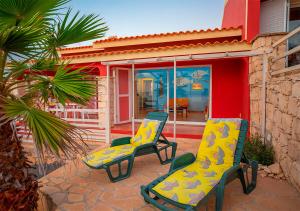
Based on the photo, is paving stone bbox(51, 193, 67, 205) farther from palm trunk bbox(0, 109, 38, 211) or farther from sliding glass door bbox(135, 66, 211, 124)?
sliding glass door bbox(135, 66, 211, 124)

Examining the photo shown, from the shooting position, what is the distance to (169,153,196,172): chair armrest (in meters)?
3.89

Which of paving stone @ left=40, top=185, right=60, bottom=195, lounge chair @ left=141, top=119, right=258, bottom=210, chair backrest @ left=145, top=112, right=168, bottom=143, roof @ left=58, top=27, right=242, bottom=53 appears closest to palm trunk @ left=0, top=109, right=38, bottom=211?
paving stone @ left=40, top=185, right=60, bottom=195

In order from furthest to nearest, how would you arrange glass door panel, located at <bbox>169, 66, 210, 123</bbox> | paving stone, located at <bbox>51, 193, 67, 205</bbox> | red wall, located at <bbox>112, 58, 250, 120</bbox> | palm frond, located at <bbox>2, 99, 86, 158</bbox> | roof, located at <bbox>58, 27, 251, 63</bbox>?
glass door panel, located at <bbox>169, 66, 210, 123</bbox>, red wall, located at <bbox>112, 58, 250, 120</bbox>, roof, located at <bbox>58, 27, 251, 63</bbox>, paving stone, located at <bbox>51, 193, 67, 205</bbox>, palm frond, located at <bbox>2, 99, 86, 158</bbox>

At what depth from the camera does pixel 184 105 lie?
35.3 feet

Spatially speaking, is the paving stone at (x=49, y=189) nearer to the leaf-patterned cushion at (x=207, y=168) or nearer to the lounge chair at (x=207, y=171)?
the lounge chair at (x=207, y=171)

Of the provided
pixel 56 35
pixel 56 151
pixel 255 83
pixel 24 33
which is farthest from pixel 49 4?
pixel 255 83

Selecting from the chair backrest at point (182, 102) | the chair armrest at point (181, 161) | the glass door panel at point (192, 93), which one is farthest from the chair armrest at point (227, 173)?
the chair backrest at point (182, 102)

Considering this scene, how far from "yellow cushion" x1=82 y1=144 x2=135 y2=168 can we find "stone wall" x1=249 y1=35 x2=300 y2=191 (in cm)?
340

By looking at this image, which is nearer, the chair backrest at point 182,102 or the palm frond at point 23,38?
the palm frond at point 23,38

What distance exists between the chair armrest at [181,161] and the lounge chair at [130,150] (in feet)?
4.09

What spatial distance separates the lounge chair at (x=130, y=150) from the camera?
455cm

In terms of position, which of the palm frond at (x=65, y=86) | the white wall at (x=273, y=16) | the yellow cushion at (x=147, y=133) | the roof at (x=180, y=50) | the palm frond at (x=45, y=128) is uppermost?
the white wall at (x=273, y=16)

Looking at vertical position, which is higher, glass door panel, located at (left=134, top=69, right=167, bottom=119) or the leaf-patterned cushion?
glass door panel, located at (left=134, top=69, right=167, bottom=119)

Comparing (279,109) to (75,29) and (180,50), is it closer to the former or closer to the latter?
(180,50)
